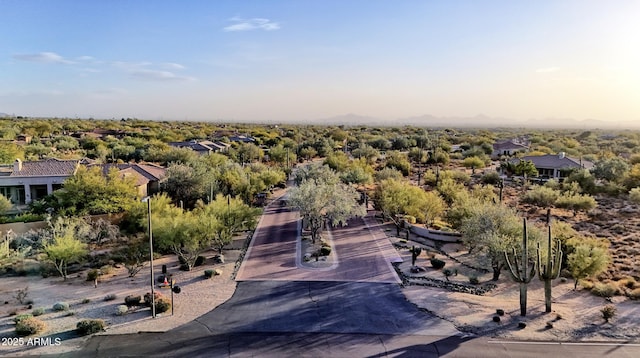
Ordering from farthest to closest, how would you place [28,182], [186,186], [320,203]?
[186,186] < [28,182] < [320,203]

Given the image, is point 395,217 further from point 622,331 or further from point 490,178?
point 490,178

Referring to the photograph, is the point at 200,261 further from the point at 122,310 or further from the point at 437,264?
the point at 437,264

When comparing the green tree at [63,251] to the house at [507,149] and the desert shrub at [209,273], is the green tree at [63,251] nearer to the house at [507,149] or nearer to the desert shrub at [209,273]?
the desert shrub at [209,273]

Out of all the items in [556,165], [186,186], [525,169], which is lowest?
[186,186]

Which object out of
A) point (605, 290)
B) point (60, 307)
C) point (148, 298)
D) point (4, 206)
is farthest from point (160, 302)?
point (605, 290)

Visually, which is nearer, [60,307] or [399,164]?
[60,307]

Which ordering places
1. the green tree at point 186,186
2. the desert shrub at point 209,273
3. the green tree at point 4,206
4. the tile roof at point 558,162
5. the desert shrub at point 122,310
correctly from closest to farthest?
the desert shrub at point 122,310 < the desert shrub at point 209,273 < the green tree at point 4,206 < the green tree at point 186,186 < the tile roof at point 558,162

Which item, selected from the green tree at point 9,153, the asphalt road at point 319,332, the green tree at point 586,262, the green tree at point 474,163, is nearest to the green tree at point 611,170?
the green tree at point 474,163

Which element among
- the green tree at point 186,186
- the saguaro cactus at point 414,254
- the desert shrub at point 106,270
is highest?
the green tree at point 186,186
